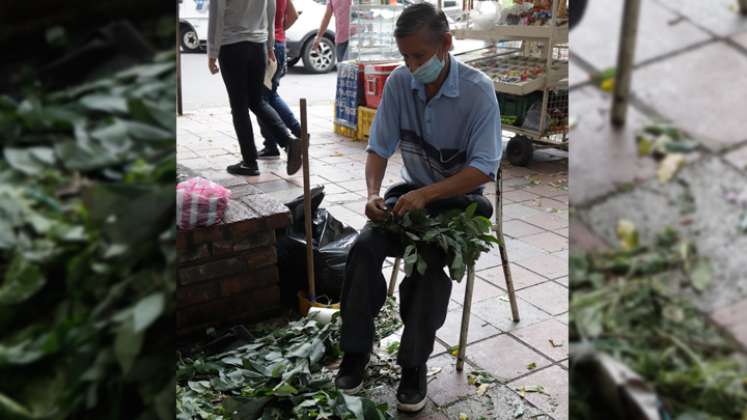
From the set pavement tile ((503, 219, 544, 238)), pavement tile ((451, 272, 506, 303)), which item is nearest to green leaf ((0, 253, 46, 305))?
pavement tile ((451, 272, 506, 303))

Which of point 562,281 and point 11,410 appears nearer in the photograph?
point 11,410

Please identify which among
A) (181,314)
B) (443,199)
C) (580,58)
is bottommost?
(181,314)

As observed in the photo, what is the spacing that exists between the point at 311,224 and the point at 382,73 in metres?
3.81

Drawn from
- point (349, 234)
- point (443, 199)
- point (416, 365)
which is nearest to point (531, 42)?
point (349, 234)

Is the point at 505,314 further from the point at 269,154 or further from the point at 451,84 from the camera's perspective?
the point at 269,154

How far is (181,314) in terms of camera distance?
2971 mm

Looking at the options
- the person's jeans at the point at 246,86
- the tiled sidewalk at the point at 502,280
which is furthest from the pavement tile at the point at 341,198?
the person's jeans at the point at 246,86

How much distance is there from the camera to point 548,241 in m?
4.28

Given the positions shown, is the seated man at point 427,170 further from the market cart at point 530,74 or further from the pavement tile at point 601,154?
the market cart at point 530,74

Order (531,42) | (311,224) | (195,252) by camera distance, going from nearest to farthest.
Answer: (195,252)
(311,224)
(531,42)

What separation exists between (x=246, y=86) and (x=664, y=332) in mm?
4497

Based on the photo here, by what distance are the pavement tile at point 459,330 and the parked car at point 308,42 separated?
29.5 ft

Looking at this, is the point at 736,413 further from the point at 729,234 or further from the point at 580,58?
the point at 580,58

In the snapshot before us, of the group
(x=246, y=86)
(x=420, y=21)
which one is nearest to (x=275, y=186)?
(x=246, y=86)
